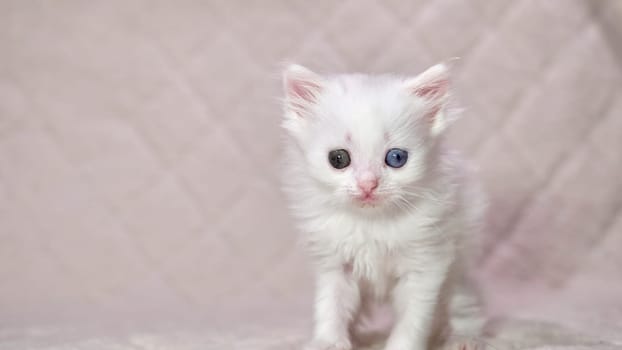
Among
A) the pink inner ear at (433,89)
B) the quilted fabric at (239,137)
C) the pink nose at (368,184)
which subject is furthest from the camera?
the quilted fabric at (239,137)

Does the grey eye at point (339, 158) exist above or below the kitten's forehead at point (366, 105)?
below

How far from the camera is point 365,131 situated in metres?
1.38

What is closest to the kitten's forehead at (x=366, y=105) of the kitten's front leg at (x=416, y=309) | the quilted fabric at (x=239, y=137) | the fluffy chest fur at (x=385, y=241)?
the fluffy chest fur at (x=385, y=241)

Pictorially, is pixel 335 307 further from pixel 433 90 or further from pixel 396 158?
pixel 433 90

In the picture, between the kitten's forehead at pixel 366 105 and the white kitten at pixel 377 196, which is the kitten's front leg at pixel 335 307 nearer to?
the white kitten at pixel 377 196

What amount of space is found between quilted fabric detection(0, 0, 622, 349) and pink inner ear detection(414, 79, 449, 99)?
0.63 meters

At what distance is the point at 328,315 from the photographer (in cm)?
152

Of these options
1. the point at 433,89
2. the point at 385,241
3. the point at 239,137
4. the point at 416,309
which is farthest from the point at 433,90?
the point at 239,137

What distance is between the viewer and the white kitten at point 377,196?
140cm

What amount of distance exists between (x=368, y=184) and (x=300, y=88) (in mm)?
236

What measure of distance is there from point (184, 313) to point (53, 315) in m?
0.29

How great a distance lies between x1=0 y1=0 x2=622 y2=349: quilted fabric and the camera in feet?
6.79

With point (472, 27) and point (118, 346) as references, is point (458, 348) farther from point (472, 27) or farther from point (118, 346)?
point (472, 27)

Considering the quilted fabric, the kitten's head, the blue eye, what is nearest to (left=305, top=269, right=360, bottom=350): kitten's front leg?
the kitten's head
